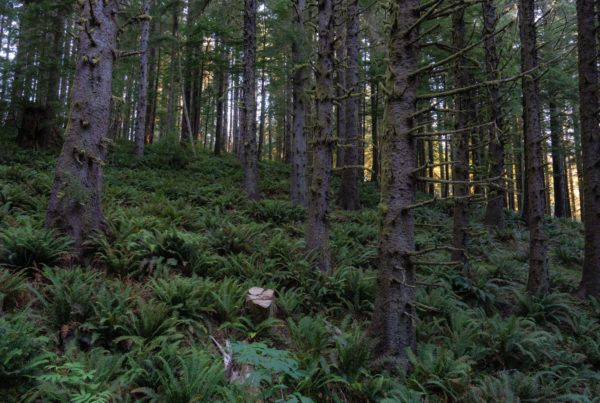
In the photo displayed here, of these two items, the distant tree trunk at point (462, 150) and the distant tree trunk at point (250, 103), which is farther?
the distant tree trunk at point (250, 103)

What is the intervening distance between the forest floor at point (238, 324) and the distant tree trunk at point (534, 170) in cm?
49

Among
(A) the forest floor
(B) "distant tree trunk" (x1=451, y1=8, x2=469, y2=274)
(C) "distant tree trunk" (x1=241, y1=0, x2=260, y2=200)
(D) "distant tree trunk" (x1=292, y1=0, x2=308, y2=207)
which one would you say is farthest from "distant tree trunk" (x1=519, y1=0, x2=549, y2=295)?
(C) "distant tree trunk" (x1=241, y1=0, x2=260, y2=200)

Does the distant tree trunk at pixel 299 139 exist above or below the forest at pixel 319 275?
above

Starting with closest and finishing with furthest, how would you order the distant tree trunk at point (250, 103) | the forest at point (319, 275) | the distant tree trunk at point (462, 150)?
the forest at point (319, 275)
the distant tree trunk at point (462, 150)
the distant tree trunk at point (250, 103)

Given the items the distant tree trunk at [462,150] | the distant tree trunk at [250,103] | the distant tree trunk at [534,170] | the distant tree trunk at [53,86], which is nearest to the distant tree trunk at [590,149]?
the distant tree trunk at [534,170]

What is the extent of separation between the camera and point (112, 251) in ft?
17.1

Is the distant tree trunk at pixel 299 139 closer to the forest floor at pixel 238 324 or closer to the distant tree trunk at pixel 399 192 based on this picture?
the forest floor at pixel 238 324

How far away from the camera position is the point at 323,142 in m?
6.36

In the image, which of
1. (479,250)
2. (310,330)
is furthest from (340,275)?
(479,250)

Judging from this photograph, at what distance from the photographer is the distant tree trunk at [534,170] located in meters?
6.27

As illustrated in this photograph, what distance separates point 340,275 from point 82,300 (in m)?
4.17

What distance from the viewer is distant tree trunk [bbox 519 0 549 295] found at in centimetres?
627

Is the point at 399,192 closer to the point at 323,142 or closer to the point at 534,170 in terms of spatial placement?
the point at 323,142

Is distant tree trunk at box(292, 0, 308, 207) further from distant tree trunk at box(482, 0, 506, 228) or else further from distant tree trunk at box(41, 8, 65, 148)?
distant tree trunk at box(41, 8, 65, 148)
